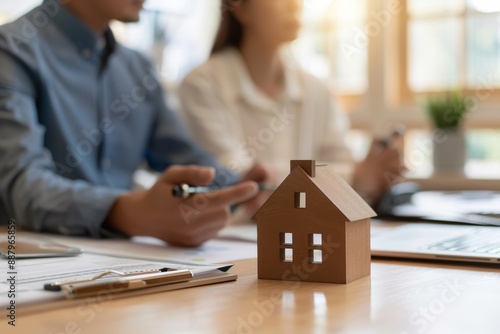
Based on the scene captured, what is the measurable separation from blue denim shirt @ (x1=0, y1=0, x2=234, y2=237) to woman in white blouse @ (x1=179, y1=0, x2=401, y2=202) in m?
0.28

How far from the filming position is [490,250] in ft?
2.74

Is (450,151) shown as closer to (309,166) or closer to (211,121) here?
(211,121)

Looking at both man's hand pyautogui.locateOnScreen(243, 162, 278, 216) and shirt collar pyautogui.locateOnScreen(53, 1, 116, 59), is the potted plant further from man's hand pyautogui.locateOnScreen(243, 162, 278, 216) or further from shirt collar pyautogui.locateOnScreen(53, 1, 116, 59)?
shirt collar pyautogui.locateOnScreen(53, 1, 116, 59)

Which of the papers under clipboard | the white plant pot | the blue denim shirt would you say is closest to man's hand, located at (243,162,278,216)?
the blue denim shirt

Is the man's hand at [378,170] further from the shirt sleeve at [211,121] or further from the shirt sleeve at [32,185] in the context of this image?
the shirt sleeve at [32,185]

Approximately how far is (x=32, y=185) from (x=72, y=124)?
0.35 m

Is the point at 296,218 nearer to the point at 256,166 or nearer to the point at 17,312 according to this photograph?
the point at 17,312

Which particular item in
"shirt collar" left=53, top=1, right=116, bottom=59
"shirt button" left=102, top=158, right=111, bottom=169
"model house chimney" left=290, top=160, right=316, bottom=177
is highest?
"shirt collar" left=53, top=1, right=116, bottom=59

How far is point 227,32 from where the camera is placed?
7.21 feet

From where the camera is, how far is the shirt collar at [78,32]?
1471mm

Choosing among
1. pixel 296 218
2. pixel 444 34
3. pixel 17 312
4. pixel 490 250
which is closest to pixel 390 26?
pixel 444 34

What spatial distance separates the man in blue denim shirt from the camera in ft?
3.25

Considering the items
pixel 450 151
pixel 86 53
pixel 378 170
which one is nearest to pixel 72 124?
pixel 86 53

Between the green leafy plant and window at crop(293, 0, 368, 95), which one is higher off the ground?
window at crop(293, 0, 368, 95)
